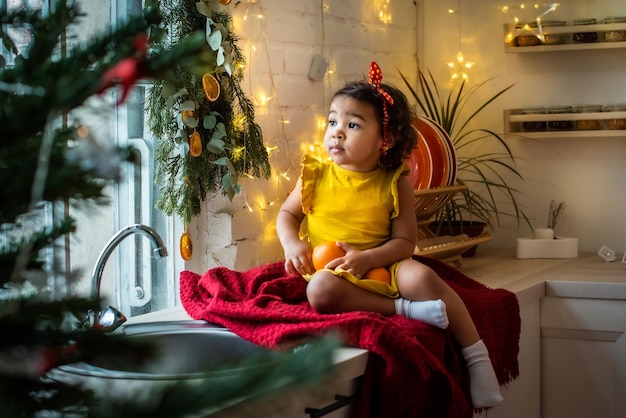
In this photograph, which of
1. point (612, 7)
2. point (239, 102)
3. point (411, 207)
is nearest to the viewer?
point (411, 207)

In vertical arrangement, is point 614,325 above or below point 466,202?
below

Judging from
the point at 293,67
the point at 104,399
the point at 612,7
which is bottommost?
the point at 104,399

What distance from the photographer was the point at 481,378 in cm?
169

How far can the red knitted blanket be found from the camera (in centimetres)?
146

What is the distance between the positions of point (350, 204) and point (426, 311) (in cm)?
34

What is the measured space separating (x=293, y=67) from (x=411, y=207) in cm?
66

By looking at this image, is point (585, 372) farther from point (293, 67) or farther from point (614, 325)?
point (293, 67)

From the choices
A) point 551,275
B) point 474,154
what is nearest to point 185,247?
point 551,275

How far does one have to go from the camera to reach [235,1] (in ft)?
6.92

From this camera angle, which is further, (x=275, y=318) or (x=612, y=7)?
(x=612, y=7)

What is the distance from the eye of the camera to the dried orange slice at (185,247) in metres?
1.97

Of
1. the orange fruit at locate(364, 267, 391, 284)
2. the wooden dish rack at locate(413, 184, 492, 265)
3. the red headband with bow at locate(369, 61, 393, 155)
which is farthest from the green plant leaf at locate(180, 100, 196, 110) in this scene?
the wooden dish rack at locate(413, 184, 492, 265)

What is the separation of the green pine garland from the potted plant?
1.02 m

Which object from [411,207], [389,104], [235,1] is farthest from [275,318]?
[235,1]
